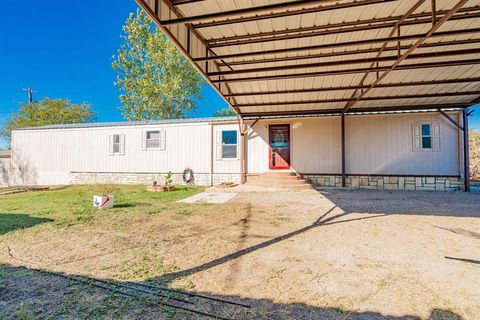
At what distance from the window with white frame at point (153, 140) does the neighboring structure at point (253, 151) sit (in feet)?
0.17

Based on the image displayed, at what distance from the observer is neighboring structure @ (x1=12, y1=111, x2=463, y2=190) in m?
9.52

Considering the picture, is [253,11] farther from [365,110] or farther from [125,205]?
[365,110]

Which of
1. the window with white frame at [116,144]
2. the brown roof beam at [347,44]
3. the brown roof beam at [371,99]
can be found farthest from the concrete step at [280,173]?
the window with white frame at [116,144]

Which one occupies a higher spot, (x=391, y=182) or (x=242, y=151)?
(x=242, y=151)

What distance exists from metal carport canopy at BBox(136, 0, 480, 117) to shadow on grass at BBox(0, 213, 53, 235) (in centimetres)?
458

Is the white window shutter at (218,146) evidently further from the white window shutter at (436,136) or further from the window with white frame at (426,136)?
the white window shutter at (436,136)

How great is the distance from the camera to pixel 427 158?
9.46 metres

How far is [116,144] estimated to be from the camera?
12.4 meters

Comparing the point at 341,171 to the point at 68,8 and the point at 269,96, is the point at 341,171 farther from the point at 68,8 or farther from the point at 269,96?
the point at 68,8

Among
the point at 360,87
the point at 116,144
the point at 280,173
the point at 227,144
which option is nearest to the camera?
the point at 360,87

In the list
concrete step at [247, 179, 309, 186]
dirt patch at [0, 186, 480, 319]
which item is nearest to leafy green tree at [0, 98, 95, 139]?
concrete step at [247, 179, 309, 186]

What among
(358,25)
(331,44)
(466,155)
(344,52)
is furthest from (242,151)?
(466,155)

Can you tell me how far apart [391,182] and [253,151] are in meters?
6.01

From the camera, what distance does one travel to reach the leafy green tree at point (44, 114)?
74.2 ft
